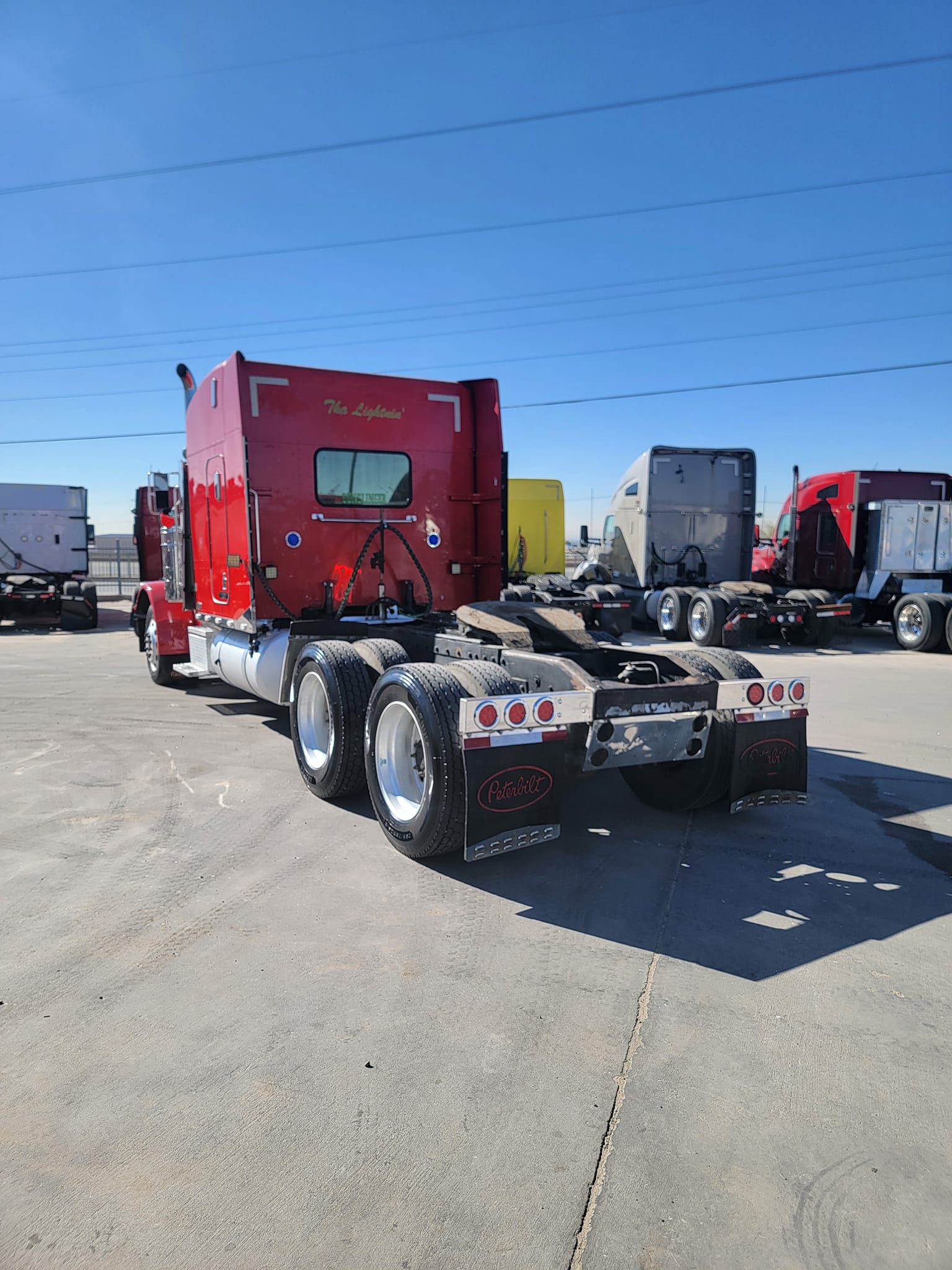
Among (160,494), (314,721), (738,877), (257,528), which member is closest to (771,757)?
(738,877)

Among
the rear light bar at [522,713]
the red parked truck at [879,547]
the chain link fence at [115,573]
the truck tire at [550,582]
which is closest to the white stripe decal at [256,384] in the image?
the rear light bar at [522,713]

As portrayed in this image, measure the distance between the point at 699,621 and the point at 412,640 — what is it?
34.1 feet

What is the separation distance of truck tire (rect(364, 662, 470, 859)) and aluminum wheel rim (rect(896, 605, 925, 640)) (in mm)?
13339

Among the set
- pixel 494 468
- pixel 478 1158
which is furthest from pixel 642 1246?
pixel 494 468

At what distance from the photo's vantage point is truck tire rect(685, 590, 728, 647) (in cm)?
1510

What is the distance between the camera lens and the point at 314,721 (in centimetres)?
602

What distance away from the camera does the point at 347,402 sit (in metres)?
7.44

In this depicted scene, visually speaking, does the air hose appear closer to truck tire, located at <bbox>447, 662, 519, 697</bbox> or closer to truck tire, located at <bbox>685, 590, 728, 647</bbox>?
truck tire, located at <bbox>447, 662, 519, 697</bbox>

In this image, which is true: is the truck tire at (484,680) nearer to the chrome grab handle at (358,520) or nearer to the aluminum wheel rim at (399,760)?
the aluminum wheel rim at (399,760)

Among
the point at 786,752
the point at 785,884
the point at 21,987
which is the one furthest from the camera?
the point at 786,752

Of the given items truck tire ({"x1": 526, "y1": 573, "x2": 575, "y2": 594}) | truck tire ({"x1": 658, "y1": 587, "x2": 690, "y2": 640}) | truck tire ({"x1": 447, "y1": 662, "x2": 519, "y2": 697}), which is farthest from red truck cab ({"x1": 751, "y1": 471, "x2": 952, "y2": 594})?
truck tire ({"x1": 447, "y1": 662, "x2": 519, "y2": 697})

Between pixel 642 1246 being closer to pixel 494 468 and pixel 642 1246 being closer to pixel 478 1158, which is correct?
pixel 478 1158

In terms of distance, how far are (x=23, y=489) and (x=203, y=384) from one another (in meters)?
14.2

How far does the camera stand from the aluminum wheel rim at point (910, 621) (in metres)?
15.2
